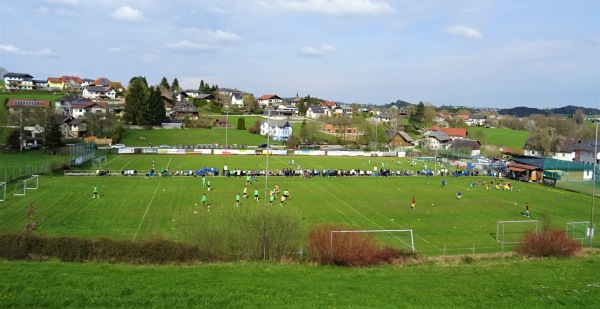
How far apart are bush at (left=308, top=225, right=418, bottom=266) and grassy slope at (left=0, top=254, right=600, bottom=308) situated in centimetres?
74

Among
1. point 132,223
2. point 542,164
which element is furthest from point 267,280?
point 542,164

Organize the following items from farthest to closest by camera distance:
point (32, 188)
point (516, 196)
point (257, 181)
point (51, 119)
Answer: point (51, 119)
point (257, 181)
point (516, 196)
point (32, 188)

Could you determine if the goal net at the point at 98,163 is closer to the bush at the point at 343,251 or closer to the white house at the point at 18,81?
the bush at the point at 343,251

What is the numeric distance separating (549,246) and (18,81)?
151m

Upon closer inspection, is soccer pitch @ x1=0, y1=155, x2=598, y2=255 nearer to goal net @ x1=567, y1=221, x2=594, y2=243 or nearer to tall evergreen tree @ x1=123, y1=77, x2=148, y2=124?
goal net @ x1=567, y1=221, x2=594, y2=243

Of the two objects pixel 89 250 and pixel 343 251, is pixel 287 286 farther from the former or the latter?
pixel 89 250

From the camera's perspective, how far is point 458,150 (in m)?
84.1

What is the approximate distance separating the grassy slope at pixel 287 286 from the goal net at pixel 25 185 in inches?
875

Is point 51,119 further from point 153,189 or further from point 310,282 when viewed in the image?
point 310,282

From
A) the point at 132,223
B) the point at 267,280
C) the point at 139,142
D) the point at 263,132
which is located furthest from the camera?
the point at 263,132

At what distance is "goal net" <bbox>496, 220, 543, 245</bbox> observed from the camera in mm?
25172

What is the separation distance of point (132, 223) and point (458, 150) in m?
70.7

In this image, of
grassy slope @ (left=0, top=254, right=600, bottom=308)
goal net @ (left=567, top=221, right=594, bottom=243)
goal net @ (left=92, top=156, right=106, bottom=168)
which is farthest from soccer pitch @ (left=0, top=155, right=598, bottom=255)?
grassy slope @ (left=0, top=254, right=600, bottom=308)

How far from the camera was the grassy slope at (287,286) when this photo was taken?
11.5 metres
